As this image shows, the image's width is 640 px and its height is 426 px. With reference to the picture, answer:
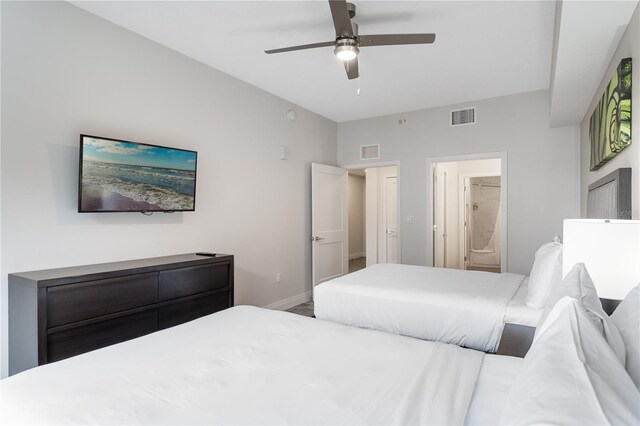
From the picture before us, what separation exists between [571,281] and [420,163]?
12.6 feet

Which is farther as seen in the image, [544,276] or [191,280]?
[191,280]

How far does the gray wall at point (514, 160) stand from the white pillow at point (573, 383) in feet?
12.7

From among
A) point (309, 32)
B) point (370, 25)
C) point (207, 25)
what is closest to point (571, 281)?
point (370, 25)

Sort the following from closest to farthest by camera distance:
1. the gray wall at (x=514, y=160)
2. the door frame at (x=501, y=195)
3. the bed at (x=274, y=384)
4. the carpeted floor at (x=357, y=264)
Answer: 1. the bed at (x=274, y=384)
2. the gray wall at (x=514, y=160)
3. the door frame at (x=501, y=195)
4. the carpeted floor at (x=357, y=264)

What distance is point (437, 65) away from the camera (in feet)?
11.6

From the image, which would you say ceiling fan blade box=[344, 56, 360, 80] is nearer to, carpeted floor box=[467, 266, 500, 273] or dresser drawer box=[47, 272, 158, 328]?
dresser drawer box=[47, 272, 158, 328]

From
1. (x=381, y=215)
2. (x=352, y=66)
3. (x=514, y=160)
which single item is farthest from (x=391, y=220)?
(x=352, y=66)

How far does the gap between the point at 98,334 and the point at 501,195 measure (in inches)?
178

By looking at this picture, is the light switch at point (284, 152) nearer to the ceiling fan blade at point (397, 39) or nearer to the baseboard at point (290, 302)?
the baseboard at point (290, 302)

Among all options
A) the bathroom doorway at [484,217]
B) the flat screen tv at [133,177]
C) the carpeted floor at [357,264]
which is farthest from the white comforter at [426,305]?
the bathroom doorway at [484,217]

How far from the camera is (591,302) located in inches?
45.4

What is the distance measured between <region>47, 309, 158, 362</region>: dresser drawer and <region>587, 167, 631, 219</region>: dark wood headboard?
10.4 ft

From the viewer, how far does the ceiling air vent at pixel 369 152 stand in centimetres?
543

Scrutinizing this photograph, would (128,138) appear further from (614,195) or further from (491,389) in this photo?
(614,195)
